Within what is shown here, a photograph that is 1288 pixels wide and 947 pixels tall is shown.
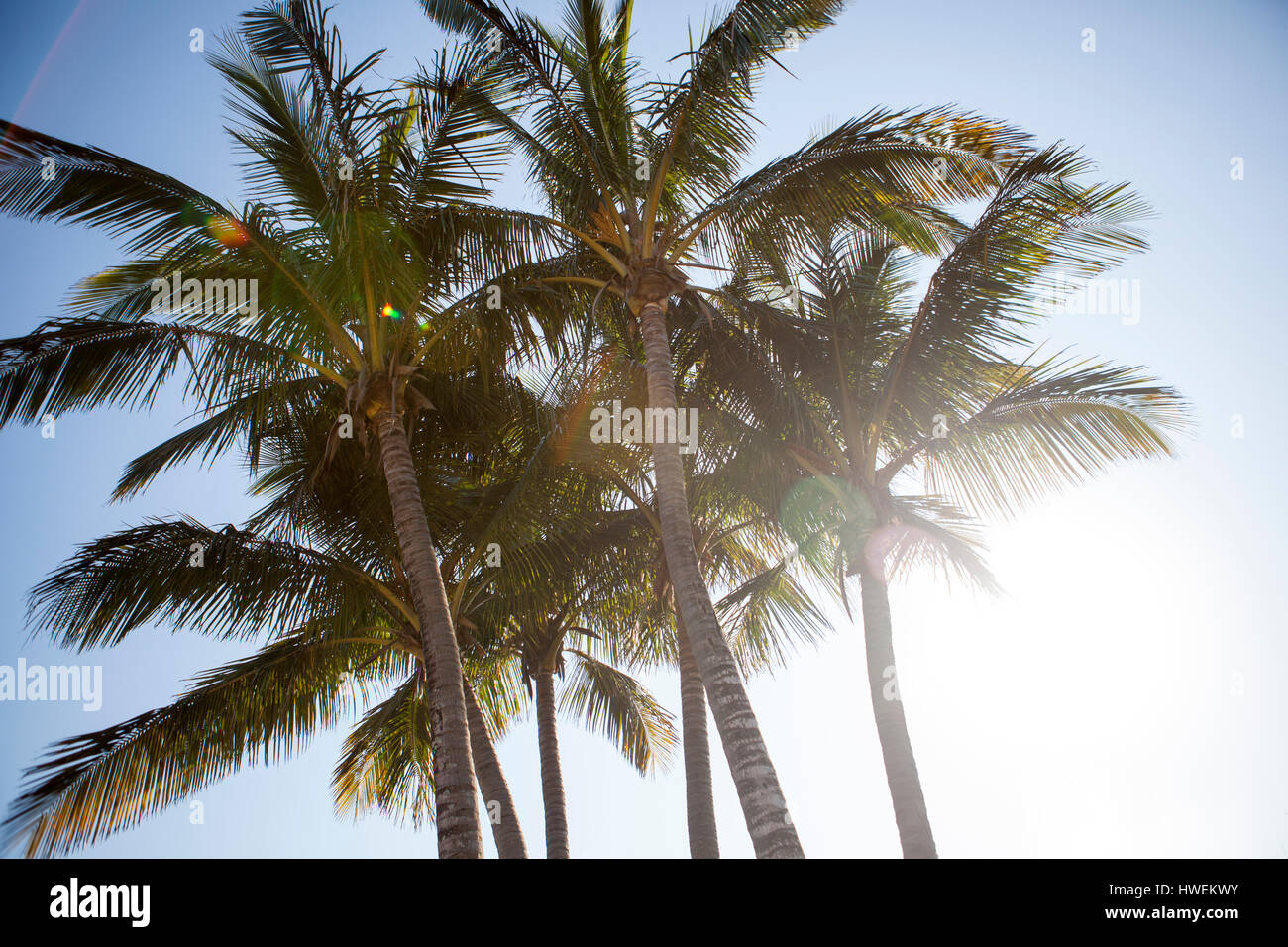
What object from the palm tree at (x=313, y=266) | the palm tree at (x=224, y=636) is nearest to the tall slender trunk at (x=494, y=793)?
the palm tree at (x=224, y=636)

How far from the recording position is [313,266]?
33.6ft

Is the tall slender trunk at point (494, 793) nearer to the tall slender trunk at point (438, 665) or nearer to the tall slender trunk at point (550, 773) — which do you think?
the tall slender trunk at point (550, 773)

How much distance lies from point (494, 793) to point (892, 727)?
5519 millimetres

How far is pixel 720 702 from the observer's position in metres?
8.06

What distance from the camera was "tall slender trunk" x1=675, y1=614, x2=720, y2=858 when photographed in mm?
12391

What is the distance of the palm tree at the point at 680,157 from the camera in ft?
34.2

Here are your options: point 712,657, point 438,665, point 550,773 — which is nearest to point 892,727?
point 712,657

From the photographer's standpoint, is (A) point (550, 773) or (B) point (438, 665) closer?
(B) point (438, 665)

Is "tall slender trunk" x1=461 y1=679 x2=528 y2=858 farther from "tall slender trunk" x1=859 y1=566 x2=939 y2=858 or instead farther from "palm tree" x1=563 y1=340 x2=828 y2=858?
"tall slender trunk" x1=859 y1=566 x2=939 y2=858

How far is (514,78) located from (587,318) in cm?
298

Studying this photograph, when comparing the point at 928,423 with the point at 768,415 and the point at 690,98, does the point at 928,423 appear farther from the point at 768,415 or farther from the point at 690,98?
A: the point at 690,98

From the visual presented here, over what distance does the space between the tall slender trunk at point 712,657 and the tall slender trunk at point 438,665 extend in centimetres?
243

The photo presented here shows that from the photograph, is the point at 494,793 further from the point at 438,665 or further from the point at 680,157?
the point at 680,157
